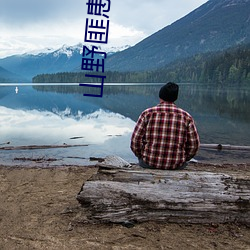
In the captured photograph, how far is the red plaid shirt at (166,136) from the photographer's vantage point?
5926mm

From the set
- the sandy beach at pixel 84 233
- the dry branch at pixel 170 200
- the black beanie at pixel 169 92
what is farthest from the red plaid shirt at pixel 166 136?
the sandy beach at pixel 84 233

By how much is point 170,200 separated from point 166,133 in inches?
48.0

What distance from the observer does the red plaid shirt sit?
593 cm

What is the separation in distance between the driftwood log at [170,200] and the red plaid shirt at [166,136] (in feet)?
1.64

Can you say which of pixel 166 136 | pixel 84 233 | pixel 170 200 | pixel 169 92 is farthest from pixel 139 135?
pixel 84 233

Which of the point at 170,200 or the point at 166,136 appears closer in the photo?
the point at 170,200

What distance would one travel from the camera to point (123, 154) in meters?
17.2

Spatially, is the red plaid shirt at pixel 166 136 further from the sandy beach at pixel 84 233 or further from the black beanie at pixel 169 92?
the sandy beach at pixel 84 233

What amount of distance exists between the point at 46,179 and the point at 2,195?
2040 millimetres

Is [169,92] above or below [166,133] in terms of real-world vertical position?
above

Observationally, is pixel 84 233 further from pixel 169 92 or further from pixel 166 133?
pixel 169 92

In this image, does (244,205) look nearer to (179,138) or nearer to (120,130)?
(179,138)

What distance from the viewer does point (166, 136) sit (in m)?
5.97

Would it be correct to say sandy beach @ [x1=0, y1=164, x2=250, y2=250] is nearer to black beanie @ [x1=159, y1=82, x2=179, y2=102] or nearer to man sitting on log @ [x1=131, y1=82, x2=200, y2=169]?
man sitting on log @ [x1=131, y1=82, x2=200, y2=169]
